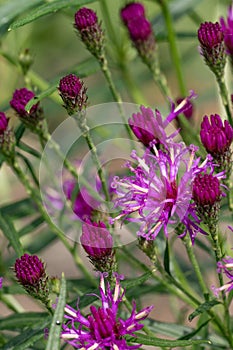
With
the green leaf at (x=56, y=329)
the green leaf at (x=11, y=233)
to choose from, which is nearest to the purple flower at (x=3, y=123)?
the green leaf at (x=11, y=233)

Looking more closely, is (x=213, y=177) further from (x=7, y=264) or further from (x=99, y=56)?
(x=7, y=264)

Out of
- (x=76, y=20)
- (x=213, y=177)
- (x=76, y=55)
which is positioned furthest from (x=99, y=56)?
(x=76, y=55)

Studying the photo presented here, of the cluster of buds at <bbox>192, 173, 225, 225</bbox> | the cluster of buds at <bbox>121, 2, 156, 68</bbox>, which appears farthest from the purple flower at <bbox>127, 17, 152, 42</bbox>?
the cluster of buds at <bbox>192, 173, 225, 225</bbox>

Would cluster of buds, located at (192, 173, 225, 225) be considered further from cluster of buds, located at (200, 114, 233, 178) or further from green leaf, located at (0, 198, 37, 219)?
green leaf, located at (0, 198, 37, 219)

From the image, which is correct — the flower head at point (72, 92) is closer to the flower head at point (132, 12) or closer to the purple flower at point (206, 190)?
the purple flower at point (206, 190)

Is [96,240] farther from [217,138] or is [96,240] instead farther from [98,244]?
[217,138]

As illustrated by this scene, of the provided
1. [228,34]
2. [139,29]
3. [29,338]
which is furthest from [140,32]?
[29,338]
